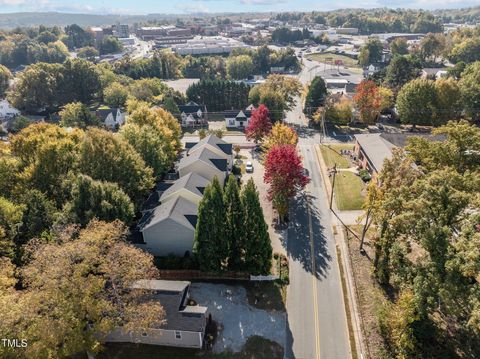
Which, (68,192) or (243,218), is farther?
(68,192)

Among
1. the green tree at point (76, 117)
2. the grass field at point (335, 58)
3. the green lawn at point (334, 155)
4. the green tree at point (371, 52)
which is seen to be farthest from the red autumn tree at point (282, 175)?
the grass field at point (335, 58)

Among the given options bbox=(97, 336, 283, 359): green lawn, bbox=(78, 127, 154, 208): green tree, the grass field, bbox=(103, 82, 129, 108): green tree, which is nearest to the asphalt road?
bbox=(97, 336, 283, 359): green lawn

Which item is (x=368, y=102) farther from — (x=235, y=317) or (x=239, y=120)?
(x=235, y=317)

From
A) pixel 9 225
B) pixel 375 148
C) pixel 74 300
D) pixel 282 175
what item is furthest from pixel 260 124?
pixel 74 300

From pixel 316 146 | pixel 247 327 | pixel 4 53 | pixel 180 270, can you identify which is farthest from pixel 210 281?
pixel 4 53

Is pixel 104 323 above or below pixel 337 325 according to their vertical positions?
above

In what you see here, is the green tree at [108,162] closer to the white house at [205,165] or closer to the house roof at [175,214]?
the house roof at [175,214]

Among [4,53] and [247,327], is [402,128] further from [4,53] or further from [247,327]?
[4,53]
